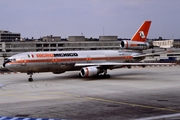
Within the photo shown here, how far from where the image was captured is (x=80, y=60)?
160ft

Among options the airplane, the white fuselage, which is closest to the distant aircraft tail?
the airplane

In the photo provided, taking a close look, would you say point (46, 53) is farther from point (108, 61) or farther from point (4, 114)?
point (4, 114)

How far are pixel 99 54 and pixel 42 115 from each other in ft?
94.8

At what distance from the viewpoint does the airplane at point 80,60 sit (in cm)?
4438

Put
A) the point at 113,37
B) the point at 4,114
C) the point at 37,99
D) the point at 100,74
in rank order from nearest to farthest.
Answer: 1. the point at 4,114
2. the point at 37,99
3. the point at 100,74
4. the point at 113,37

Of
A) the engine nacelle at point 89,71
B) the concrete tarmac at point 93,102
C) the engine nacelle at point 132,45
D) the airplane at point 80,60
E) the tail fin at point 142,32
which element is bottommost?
the concrete tarmac at point 93,102

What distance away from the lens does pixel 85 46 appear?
13562 centimetres

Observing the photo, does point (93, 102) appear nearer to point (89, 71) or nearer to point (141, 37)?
point (89, 71)

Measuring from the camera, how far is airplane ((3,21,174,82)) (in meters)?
44.4

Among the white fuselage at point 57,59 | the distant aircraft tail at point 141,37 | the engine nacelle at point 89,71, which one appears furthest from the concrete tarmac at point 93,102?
the distant aircraft tail at point 141,37

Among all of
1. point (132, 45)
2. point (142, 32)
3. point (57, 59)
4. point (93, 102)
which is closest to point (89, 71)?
point (57, 59)

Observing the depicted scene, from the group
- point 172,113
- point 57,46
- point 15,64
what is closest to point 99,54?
point 15,64

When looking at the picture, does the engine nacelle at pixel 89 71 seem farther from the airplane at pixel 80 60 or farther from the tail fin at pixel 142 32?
the tail fin at pixel 142 32

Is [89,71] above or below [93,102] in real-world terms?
above
